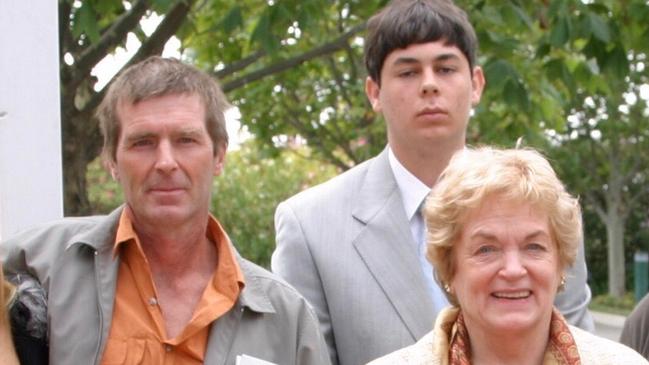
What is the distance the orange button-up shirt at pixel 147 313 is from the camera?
3.20 m

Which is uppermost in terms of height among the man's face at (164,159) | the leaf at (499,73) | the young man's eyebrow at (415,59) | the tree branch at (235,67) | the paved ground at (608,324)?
the tree branch at (235,67)

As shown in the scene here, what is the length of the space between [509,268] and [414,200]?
2.49 ft

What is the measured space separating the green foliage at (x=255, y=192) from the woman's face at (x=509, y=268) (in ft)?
32.6

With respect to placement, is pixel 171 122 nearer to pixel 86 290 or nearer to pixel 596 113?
pixel 86 290

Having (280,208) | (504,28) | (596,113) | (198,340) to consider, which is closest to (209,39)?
(504,28)

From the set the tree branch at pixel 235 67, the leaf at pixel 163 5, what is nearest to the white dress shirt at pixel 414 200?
the leaf at pixel 163 5

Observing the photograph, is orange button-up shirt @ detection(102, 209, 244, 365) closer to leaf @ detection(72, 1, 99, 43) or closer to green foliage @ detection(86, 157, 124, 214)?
leaf @ detection(72, 1, 99, 43)

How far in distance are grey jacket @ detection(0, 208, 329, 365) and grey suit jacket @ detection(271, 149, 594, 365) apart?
0.22m

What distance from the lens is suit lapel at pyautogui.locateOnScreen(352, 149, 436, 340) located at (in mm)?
3656

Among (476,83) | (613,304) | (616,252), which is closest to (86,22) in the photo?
(476,83)

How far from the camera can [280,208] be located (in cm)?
383

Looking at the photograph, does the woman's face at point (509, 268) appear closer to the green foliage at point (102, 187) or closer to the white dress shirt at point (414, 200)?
the white dress shirt at point (414, 200)

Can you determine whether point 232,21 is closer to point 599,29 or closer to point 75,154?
point 75,154

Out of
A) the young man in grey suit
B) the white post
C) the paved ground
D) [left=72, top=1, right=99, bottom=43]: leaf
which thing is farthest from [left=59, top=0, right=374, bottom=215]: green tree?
the paved ground
